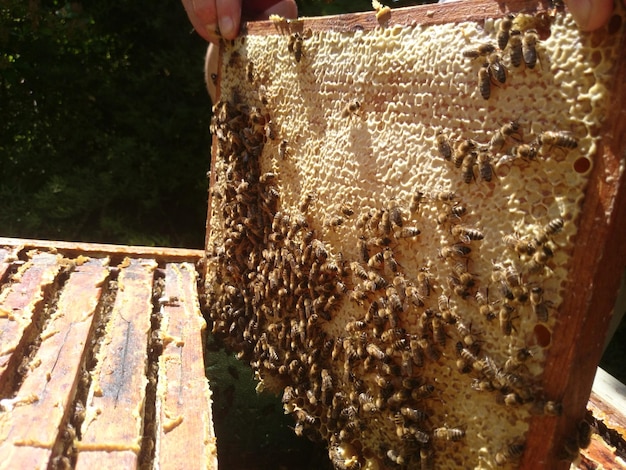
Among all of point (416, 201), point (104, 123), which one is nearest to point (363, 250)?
point (416, 201)

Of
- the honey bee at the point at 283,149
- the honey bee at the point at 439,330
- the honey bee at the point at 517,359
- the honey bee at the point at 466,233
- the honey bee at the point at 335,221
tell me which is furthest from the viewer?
the honey bee at the point at 283,149

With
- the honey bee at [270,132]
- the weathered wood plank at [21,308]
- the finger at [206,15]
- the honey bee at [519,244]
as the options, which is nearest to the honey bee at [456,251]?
the honey bee at [519,244]

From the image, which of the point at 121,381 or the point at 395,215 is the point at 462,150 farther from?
the point at 121,381

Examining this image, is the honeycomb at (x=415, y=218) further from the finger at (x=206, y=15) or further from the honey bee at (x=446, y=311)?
the finger at (x=206, y=15)

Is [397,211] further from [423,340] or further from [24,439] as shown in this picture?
[24,439]

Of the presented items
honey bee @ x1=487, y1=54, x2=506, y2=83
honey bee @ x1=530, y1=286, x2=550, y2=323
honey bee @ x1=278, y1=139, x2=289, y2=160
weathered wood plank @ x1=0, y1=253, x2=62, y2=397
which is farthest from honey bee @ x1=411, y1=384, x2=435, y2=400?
weathered wood plank @ x1=0, y1=253, x2=62, y2=397

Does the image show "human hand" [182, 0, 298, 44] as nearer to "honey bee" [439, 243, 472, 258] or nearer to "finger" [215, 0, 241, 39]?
"finger" [215, 0, 241, 39]
